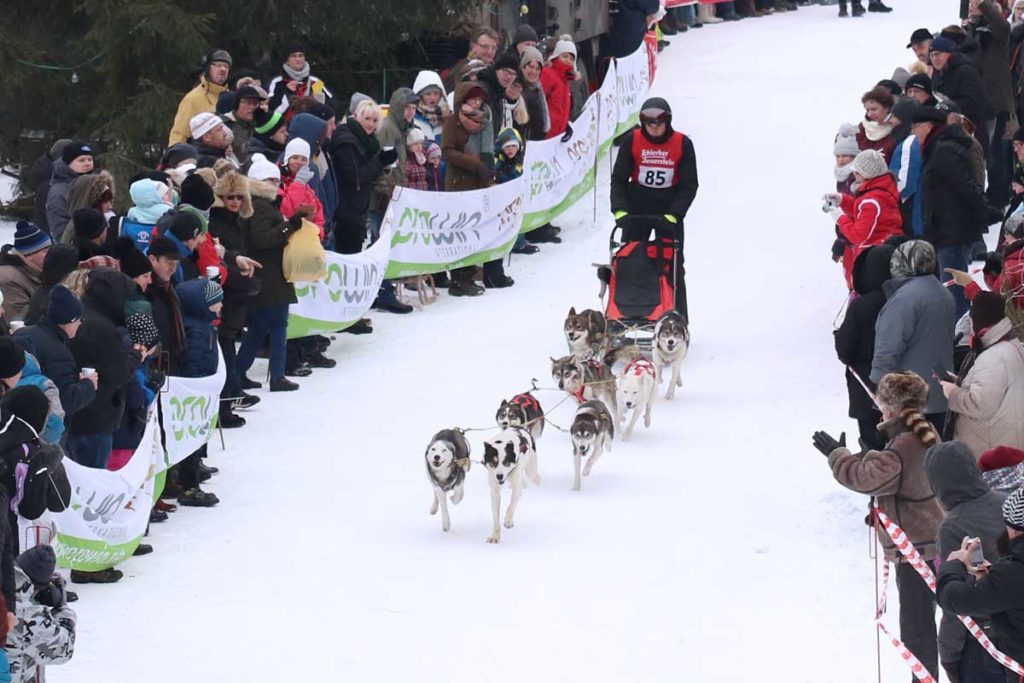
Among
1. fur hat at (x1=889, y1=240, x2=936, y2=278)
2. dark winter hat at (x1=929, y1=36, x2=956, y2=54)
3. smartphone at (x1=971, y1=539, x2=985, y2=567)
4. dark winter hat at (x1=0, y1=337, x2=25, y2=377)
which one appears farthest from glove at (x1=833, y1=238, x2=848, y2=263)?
dark winter hat at (x1=0, y1=337, x2=25, y2=377)

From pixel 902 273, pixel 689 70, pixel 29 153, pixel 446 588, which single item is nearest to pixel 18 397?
pixel 446 588

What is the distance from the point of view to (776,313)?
48.2 ft

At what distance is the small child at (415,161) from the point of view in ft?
46.6

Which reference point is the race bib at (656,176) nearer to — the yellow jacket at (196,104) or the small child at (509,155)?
the small child at (509,155)

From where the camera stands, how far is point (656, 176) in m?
13.1

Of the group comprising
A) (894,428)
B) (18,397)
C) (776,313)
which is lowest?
(776,313)

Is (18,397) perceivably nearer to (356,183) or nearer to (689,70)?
(356,183)

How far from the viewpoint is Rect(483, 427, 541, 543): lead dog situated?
30.4 feet

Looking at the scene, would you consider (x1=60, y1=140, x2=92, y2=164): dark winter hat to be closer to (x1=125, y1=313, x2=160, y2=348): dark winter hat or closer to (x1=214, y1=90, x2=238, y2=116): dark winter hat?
(x1=214, y1=90, x2=238, y2=116): dark winter hat

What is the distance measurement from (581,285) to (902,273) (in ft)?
21.6

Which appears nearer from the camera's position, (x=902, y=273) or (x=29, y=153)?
(x=902, y=273)

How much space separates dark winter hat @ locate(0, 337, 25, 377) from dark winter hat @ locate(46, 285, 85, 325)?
3.20 feet

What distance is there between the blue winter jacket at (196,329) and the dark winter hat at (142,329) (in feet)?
2.97

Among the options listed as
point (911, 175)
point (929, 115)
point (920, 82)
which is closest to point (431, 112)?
point (920, 82)
